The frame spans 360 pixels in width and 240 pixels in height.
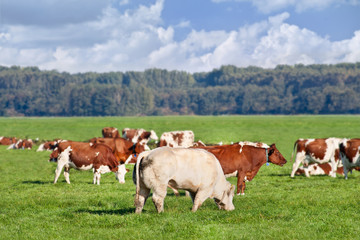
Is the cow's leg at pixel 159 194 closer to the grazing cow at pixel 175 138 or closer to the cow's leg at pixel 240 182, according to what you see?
the cow's leg at pixel 240 182

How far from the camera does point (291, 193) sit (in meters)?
16.8

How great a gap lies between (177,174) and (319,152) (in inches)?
558

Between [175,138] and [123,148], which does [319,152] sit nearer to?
[123,148]

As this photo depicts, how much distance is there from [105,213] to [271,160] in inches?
292

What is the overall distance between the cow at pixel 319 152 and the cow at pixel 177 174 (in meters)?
12.3

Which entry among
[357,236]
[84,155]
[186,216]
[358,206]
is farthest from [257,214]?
[84,155]

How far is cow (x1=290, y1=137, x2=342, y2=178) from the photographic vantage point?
923 inches

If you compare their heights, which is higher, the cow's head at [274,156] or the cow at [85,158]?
the cow's head at [274,156]

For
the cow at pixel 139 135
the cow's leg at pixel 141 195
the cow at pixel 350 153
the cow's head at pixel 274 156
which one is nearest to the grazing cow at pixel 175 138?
the cow at pixel 139 135

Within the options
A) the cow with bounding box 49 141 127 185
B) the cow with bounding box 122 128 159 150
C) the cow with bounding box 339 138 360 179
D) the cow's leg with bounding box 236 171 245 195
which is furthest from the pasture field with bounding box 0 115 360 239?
the cow with bounding box 122 128 159 150

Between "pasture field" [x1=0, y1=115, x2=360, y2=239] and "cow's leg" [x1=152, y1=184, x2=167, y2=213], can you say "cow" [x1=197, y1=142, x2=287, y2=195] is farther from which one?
"cow's leg" [x1=152, y1=184, x2=167, y2=213]

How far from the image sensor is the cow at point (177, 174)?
11109mm

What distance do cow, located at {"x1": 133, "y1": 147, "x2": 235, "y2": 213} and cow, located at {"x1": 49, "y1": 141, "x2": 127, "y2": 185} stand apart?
844cm

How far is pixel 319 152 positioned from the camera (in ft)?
77.3
